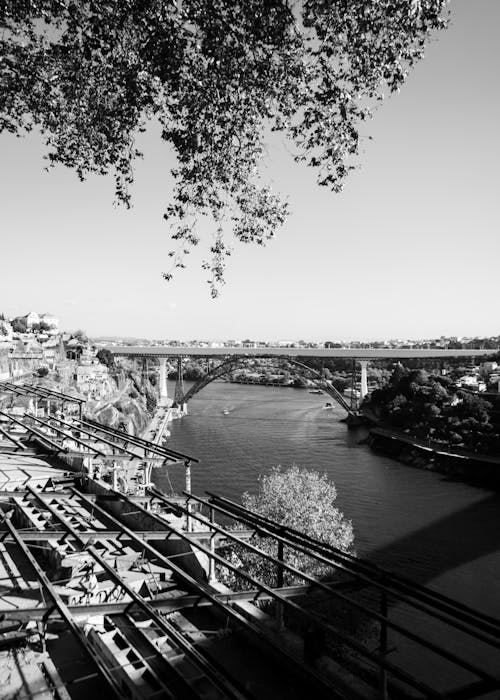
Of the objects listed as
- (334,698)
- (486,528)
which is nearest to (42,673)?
(334,698)

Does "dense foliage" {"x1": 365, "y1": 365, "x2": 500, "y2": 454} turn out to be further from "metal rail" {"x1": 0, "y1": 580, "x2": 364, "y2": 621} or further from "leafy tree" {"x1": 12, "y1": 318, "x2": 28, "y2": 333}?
"leafy tree" {"x1": 12, "y1": 318, "x2": 28, "y2": 333}

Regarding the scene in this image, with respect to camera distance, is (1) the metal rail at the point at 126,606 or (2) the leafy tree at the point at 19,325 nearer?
(1) the metal rail at the point at 126,606

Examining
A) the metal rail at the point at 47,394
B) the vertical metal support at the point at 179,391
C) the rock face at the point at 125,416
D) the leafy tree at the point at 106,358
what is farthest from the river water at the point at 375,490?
the leafy tree at the point at 106,358

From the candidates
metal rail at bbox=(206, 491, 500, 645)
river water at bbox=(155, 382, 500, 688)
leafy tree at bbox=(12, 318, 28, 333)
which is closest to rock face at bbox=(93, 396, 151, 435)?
river water at bbox=(155, 382, 500, 688)

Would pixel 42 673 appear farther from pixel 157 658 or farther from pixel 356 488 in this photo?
pixel 356 488

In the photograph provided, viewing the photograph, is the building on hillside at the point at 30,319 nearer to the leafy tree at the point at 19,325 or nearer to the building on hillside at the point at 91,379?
the leafy tree at the point at 19,325
